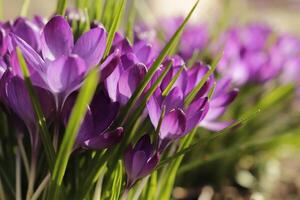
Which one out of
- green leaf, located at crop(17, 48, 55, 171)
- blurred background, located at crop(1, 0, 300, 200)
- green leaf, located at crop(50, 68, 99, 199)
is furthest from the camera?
blurred background, located at crop(1, 0, 300, 200)

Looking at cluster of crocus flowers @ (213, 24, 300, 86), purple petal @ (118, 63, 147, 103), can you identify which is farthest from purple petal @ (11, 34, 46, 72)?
cluster of crocus flowers @ (213, 24, 300, 86)

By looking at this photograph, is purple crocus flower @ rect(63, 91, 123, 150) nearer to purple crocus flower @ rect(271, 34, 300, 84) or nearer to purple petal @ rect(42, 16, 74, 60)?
purple petal @ rect(42, 16, 74, 60)

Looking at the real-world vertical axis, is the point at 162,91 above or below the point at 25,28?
below

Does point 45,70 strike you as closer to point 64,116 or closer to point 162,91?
point 64,116

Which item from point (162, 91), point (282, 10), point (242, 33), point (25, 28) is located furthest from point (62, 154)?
point (282, 10)

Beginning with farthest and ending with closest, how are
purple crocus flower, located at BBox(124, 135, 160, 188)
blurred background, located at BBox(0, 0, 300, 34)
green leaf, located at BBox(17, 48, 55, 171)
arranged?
blurred background, located at BBox(0, 0, 300, 34)
purple crocus flower, located at BBox(124, 135, 160, 188)
green leaf, located at BBox(17, 48, 55, 171)

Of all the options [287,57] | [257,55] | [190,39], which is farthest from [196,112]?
[287,57]

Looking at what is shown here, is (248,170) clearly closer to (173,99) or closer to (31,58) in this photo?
(173,99)
